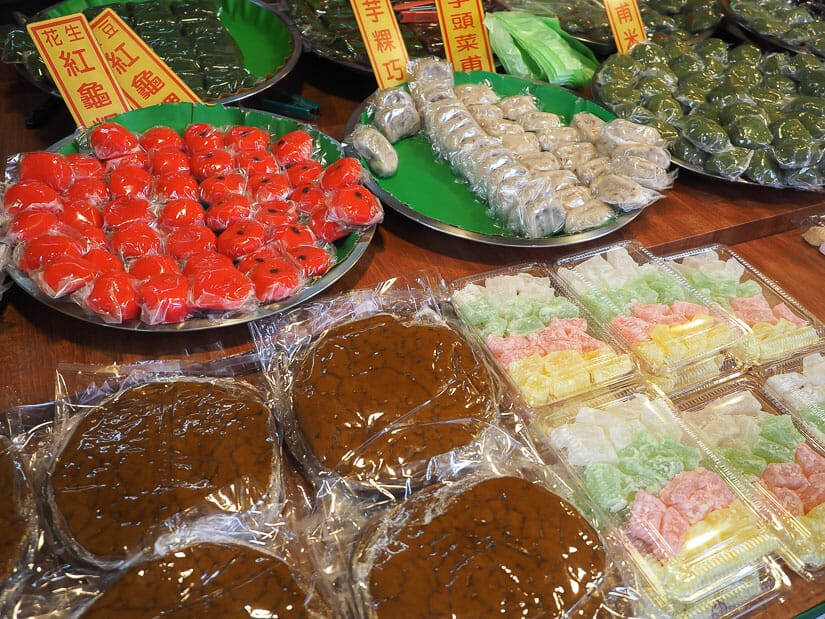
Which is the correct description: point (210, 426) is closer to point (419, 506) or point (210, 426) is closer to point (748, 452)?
point (419, 506)

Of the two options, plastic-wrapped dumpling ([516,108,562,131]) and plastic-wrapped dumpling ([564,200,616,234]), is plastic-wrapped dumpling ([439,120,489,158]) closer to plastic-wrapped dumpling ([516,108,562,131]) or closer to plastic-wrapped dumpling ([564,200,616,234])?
plastic-wrapped dumpling ([516,108,562,131])

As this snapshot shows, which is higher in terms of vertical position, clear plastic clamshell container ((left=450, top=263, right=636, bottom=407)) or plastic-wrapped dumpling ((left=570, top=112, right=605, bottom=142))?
plastic-wrapped dumpling ((left=570, top=112, right=605, bottom=142))

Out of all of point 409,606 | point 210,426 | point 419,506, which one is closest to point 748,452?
point 419,506

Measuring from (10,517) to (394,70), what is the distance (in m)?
2.06

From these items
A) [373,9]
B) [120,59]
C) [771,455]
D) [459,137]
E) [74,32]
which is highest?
[74,32]

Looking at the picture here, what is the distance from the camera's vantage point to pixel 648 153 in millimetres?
2311

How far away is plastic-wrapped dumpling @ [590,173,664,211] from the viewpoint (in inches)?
84.8

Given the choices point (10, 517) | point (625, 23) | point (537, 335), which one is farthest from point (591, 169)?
point (10, 517)

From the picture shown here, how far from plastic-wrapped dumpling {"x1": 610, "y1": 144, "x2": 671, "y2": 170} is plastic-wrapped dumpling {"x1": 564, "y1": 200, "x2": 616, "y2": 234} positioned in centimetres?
32

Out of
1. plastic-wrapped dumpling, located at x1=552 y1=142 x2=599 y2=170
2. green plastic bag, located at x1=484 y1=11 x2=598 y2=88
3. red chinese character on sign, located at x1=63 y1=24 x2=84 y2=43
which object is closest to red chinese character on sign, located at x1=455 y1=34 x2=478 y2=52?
green plastic bag, located at x1=484 y1=11 x2=598 y2=88

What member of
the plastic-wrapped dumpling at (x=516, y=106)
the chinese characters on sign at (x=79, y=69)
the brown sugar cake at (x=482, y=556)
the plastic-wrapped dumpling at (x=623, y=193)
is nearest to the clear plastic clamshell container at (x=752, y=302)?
the plastic-wrapped dumpling at (x=623, y=193)

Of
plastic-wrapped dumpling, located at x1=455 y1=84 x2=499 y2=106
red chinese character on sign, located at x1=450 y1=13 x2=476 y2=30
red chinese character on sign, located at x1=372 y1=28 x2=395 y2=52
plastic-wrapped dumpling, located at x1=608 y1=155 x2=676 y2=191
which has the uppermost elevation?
red chinese character on sign, located at x1=372 y1=28 x2=395 y2=52

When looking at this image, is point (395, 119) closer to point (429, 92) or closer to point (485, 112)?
point (429, 92)

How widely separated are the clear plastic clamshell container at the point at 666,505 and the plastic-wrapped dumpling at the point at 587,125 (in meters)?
1.22
